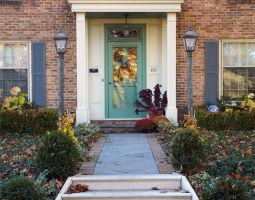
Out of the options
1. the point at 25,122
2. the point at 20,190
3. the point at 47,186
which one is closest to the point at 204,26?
the point at 25,122

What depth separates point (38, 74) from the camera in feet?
43.5

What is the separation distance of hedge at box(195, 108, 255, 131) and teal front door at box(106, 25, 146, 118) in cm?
229

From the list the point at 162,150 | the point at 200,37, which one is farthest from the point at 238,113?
the point at 162,150

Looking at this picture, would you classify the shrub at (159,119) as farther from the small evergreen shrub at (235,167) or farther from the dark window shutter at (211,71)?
the small evergreen shrub at (235,167)

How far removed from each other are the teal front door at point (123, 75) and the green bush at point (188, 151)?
6298 mm

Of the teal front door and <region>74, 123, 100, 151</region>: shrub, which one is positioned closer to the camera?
<region>74, 123, 100, 151</region>: shrub

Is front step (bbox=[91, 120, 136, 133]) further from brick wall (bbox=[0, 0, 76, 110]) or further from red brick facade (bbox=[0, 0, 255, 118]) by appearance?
brick wall (bbox=[0, 0, 76, 110])

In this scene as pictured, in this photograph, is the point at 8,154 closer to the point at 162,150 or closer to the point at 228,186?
the point at 162,150

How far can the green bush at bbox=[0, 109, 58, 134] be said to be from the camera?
1171cm

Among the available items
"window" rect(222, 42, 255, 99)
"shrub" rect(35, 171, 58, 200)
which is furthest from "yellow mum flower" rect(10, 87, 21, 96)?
"shrub" rect(35, 171, 58, 200)

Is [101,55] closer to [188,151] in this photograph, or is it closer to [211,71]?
[211,71]

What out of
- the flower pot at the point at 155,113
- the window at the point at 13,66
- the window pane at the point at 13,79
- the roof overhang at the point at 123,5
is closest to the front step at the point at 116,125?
the flower pot at the point at 155,113

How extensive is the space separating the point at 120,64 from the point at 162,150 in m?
4.78

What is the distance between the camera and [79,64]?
41.3 ft
